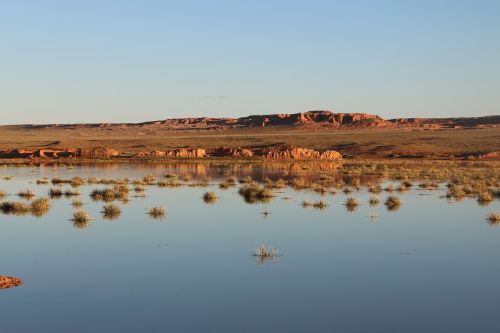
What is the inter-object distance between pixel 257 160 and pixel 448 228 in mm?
48262

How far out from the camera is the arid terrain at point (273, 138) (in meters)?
74.4

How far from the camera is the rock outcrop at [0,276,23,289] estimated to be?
11289 millimetres

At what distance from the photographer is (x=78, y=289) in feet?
36.9

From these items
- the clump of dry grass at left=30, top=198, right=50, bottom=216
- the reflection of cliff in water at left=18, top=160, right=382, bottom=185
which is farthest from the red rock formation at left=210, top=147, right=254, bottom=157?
the clump of dry grass at left=30, top=198, right=50, bottom=216

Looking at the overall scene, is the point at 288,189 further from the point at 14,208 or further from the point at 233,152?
the point at 233,152

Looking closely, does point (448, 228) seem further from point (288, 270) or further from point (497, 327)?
point (497, 327)

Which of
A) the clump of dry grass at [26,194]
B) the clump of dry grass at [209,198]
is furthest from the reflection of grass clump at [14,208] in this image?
the clump of dry grass at [209,198]

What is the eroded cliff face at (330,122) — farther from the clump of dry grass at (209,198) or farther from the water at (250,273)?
the water at (250,273)

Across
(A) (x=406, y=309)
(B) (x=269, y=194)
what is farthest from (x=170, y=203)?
(A) (x=406, y=309)

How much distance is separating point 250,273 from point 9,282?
403cm

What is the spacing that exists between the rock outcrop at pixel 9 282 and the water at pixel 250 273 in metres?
0.14

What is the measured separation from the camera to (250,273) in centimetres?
1260

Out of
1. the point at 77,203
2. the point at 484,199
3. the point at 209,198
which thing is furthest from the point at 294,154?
the point at 77,203

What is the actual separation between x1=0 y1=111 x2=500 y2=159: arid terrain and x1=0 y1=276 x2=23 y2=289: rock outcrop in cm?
5996
